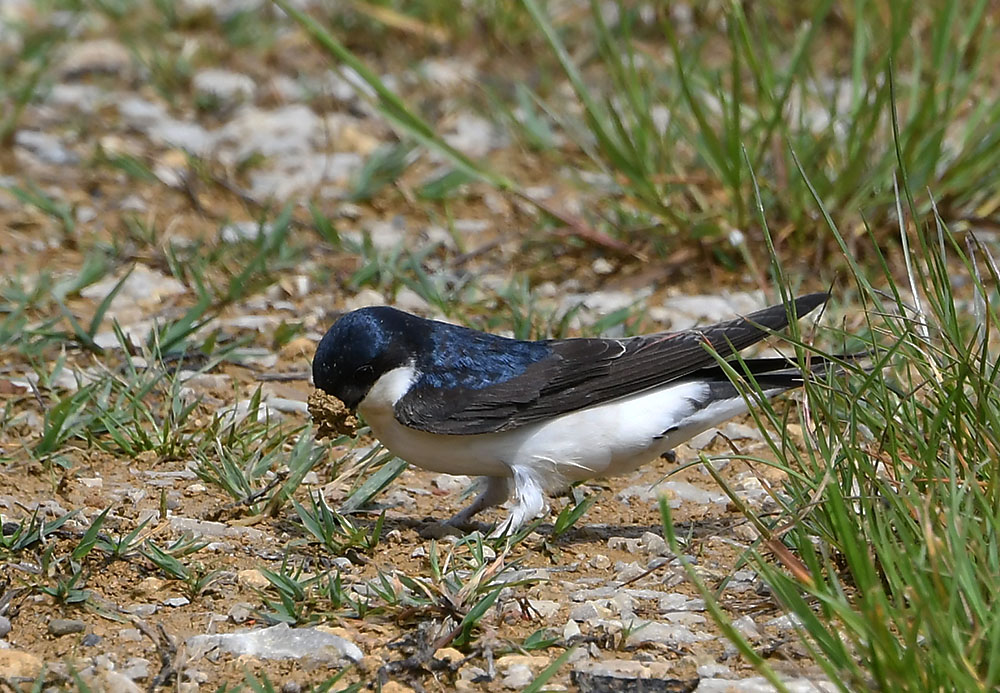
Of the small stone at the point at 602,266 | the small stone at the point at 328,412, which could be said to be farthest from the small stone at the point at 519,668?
the small stone at the point at 602,266

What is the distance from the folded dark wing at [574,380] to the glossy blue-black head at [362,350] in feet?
0.33

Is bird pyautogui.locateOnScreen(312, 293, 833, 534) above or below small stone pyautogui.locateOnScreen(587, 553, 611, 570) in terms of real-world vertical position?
above

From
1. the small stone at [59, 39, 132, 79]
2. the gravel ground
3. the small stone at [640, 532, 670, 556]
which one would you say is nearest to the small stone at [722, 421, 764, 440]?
the gravel ground

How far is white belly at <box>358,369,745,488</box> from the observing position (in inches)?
134

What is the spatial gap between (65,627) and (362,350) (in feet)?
3.33

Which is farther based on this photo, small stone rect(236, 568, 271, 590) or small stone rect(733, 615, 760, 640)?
small stone rect(236, 568, 271, 590)

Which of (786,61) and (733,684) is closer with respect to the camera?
(733,684)

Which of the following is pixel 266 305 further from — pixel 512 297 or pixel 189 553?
pixel 189 553

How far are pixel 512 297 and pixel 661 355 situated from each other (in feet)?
3.67

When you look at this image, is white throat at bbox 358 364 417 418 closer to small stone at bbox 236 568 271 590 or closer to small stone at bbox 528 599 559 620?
small stone at bbox 236 568 271 590

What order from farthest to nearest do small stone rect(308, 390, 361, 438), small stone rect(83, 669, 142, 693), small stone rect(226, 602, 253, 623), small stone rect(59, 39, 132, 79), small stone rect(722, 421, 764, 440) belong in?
small stone rect(59, 39, 132, 79) → small stone rect(722, 421, 764, 440) → small stone rect(308, 390, 361, 438) → small stone rect(226, 602, 253, 623) → small stone rect(83, 669, 142, 693)

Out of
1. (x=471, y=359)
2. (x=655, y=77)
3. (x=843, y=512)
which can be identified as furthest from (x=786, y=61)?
(x=843, y=512)

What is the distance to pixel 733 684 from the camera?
8.14ft

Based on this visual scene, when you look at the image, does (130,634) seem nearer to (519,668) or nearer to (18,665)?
(18,665)
